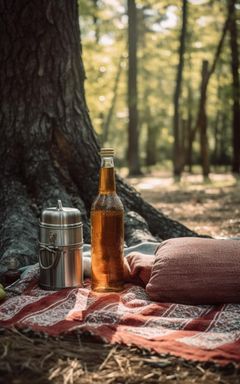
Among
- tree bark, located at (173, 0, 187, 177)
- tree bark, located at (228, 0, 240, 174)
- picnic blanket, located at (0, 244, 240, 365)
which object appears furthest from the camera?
tree bark, located at (228, 0, 240, 174)

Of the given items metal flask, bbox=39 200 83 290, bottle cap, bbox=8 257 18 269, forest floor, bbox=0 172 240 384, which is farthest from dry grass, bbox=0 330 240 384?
bottle cap, bbox=8 257 18 269

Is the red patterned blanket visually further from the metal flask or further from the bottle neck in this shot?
the bottle neck

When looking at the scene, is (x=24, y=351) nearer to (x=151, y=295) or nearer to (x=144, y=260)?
(x=151, y=295)

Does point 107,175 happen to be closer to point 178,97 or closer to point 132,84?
point 178,97

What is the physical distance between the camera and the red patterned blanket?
7.00 feet

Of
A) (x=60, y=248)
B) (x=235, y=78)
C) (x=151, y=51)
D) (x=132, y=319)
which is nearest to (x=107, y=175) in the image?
(x=60, y=248)

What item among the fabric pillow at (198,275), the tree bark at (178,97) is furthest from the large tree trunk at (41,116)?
the tree bark at (178,97)

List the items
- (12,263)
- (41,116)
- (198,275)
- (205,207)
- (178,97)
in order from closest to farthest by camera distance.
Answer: (198,275)
(12,263)
(41,116)
(205,207)
(178,97)

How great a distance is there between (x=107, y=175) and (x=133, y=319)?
0.88 metres

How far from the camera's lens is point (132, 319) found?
2.48 m

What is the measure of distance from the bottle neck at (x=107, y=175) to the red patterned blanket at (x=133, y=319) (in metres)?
0.58

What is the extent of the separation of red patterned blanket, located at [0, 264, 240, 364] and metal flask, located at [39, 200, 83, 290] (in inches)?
3.1

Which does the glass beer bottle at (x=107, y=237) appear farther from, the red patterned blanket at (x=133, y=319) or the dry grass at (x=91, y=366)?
the dry grass at (x=91, y=366)

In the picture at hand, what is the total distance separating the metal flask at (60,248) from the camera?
298cm
